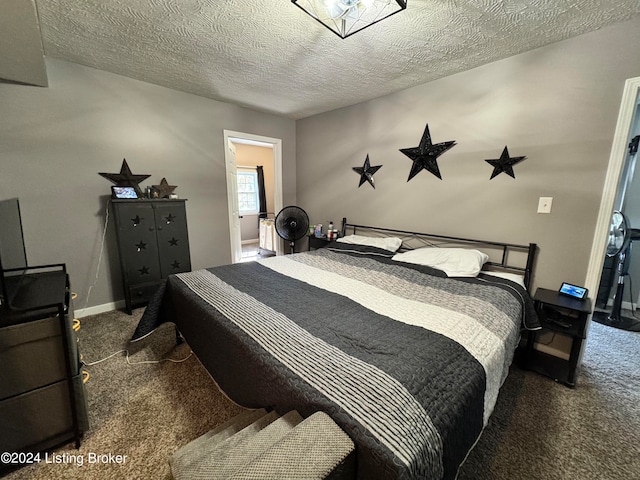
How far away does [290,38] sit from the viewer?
1.89m

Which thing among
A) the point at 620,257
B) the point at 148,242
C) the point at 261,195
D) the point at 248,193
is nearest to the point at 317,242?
the point at 148,242

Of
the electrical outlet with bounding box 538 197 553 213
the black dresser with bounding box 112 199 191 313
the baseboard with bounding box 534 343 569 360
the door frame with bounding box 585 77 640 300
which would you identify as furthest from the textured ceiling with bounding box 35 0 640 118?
the baseboard with bounding box 534 343 569 360

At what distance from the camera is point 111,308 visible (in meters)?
2.84

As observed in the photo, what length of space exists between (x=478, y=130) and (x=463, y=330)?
1889 mm

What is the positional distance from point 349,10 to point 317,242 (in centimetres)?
265

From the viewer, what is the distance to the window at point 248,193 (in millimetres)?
5891

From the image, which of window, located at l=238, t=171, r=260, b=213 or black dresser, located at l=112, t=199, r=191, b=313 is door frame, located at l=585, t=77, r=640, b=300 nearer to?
black dresser, located at l=112, t=199, r=191, b=313

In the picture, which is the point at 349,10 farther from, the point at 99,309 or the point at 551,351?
the point at 99,309

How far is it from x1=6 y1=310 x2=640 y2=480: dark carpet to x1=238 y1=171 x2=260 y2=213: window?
4.16 metres

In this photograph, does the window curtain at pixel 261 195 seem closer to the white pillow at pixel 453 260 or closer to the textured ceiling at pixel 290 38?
the textured ceiling at pixel 290 38

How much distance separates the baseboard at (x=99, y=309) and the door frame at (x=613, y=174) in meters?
4.34

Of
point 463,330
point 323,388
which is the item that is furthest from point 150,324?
point 463,330

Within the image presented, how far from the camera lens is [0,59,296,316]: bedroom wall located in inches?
89.1

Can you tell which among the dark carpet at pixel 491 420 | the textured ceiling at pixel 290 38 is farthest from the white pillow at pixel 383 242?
the textured ceiling at pixel 290 38
